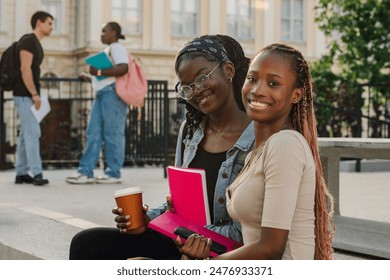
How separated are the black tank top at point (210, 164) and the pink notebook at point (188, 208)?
0.46 ft

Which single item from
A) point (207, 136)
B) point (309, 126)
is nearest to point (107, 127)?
point (207, 136)

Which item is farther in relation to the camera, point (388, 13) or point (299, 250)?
point (388, 13)

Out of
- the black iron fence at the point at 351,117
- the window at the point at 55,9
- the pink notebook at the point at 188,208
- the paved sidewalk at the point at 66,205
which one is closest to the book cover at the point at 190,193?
the pink notebook at the point at 188,208

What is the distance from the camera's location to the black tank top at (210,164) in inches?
115

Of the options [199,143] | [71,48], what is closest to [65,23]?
[71,48]

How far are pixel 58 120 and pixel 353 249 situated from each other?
8.04 meters

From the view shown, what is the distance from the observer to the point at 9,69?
830 centimetres

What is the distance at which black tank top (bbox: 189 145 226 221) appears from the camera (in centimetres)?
293

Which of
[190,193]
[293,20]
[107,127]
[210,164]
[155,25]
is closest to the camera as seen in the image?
[190,193]

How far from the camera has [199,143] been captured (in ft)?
10.0

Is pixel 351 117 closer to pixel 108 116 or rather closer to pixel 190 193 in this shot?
pixel 108 116

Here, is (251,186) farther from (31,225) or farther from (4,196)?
(4,196)

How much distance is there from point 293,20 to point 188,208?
2921 cm

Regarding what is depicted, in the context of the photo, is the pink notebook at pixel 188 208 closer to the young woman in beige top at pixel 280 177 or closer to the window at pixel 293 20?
the young woman in beige top at pixel 280 177
